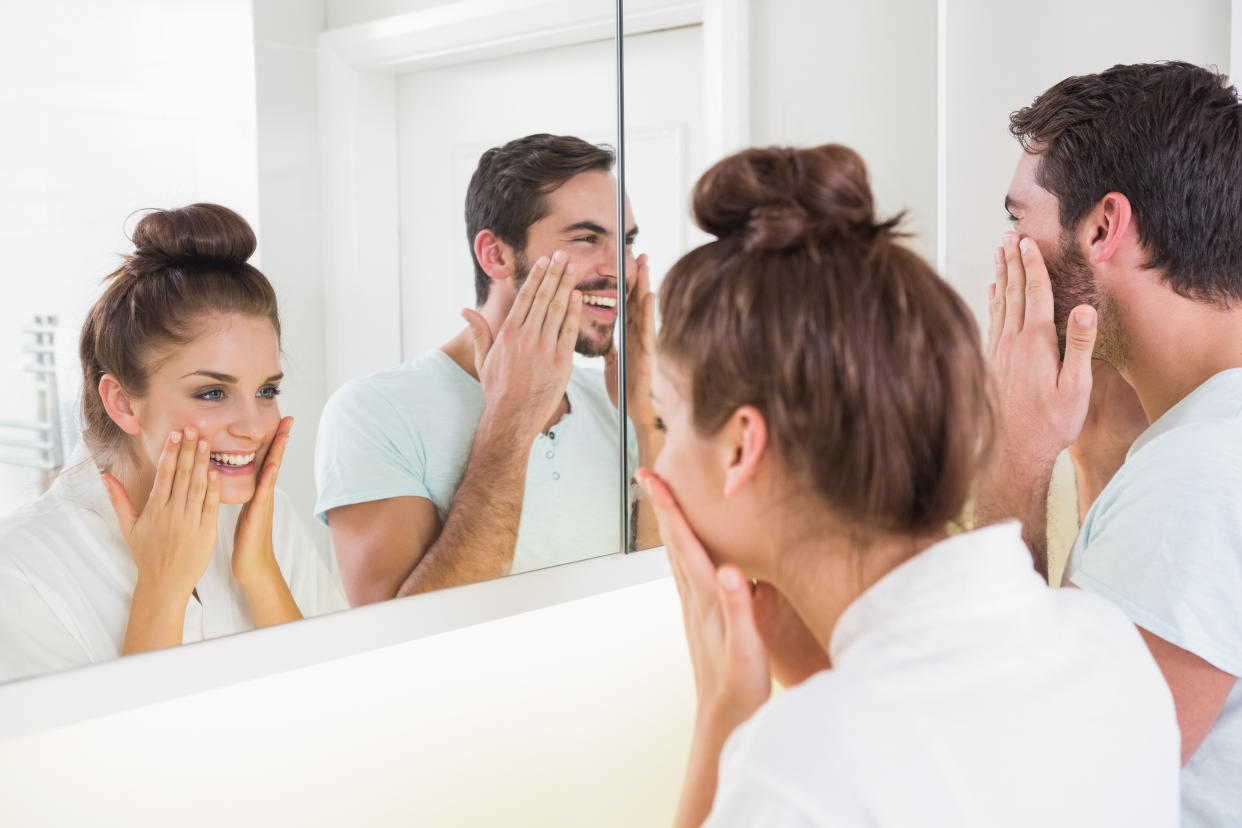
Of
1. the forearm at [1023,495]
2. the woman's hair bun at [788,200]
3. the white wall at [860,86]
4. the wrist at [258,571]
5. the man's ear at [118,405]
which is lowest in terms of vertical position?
the forearm at [1023,495]

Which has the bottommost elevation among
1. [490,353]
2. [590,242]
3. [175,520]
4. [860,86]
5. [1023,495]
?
[1023,495]

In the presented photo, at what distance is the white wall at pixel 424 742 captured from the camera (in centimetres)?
80

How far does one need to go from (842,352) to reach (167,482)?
475mm

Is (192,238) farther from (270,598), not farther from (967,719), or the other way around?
(967,719)

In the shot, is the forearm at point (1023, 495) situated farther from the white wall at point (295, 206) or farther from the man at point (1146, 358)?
the white wall at point (295, 206)

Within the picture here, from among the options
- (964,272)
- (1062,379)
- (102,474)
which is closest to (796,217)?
(102,474)

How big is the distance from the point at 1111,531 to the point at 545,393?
0.55 m

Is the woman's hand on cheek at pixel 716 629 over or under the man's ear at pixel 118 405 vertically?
under

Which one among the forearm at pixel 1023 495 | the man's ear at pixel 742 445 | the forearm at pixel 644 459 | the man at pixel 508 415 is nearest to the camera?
the man's ear at pixel 742 445

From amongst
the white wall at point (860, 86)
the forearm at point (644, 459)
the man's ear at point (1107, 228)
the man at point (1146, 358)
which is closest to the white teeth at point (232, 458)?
the forearm at point (644, 459)

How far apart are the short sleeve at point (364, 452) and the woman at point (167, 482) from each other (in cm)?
4

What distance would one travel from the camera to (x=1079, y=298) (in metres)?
1.24

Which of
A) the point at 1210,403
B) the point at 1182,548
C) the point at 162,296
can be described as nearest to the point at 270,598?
the point at 162,296

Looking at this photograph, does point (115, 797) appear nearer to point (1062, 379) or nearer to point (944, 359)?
point (944, 359)
